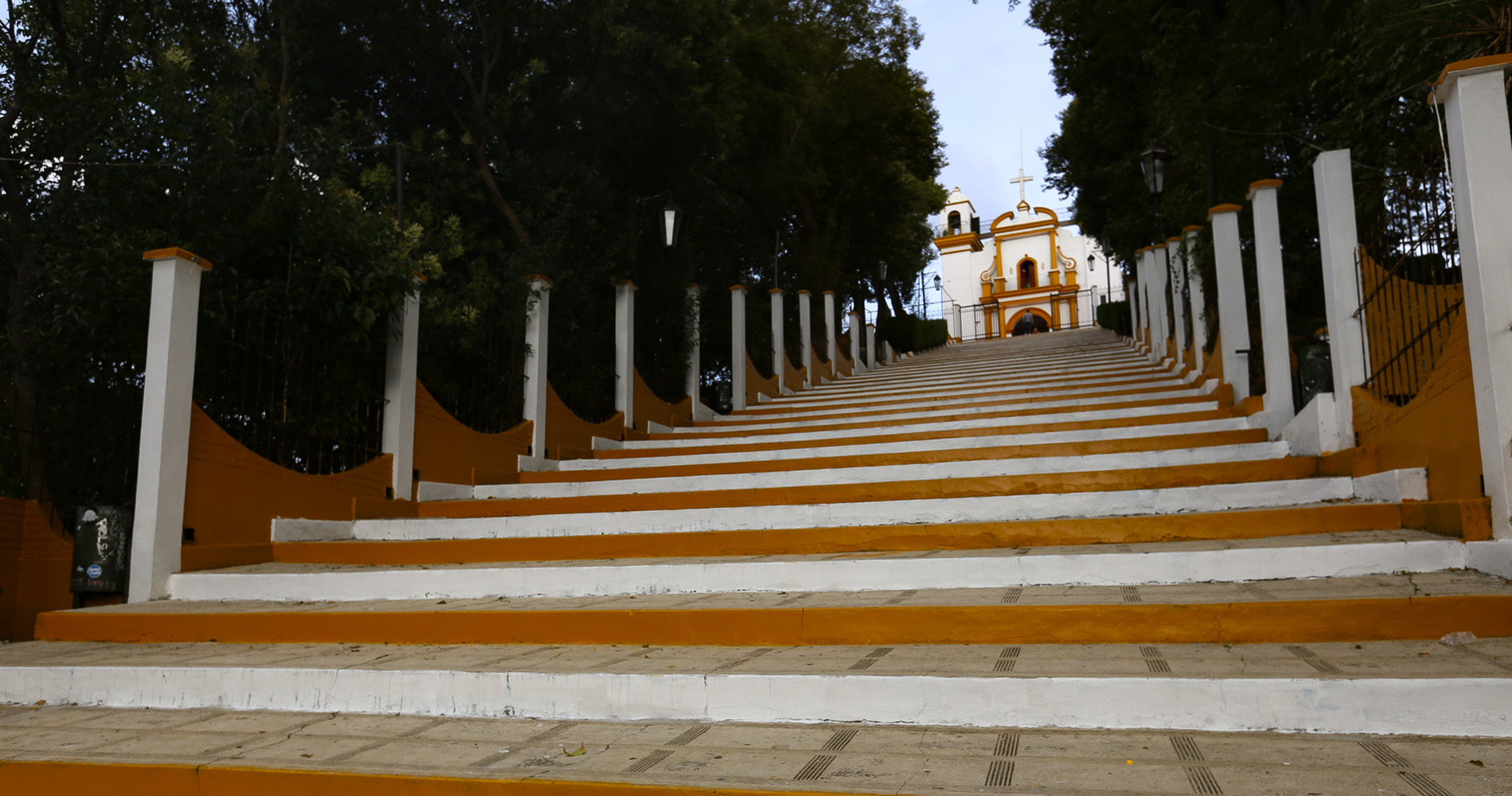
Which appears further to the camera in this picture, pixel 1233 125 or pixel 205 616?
pixel 1233 125

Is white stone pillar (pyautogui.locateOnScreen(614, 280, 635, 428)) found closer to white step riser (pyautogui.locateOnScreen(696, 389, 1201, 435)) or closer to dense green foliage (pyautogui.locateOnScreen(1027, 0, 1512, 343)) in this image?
white step riser (pyautogui.locateOnScreen(696, 389, 1201, 435))

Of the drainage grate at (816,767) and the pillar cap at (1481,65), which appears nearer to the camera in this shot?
the drainage grate at (816,767)

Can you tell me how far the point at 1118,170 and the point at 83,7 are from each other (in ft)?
47.7

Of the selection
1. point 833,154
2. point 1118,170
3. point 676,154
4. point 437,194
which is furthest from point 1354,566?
point 833,154

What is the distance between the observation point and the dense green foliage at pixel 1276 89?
6.54 meters

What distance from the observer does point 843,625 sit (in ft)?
11.3

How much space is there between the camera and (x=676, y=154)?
12852 millimetres

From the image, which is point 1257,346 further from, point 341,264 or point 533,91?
point 533,91

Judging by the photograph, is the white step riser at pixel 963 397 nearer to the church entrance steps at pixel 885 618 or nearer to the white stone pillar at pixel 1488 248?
the white stone pillar at pixel 1488 248

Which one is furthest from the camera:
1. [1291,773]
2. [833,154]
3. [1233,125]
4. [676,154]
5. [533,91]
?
[833,154]

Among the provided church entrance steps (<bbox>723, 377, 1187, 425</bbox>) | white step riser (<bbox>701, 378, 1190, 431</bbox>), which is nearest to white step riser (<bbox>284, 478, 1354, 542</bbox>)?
white step riser (<bbox>701, 378, 1190, 431</bbox>)

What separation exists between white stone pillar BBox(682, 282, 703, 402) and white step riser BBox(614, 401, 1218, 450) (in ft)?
5.23

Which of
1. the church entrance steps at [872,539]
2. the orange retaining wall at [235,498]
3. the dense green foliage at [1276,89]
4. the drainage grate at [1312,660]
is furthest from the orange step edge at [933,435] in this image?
the drainage grate at [1312,660]

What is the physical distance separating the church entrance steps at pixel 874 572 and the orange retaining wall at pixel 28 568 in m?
0.50
